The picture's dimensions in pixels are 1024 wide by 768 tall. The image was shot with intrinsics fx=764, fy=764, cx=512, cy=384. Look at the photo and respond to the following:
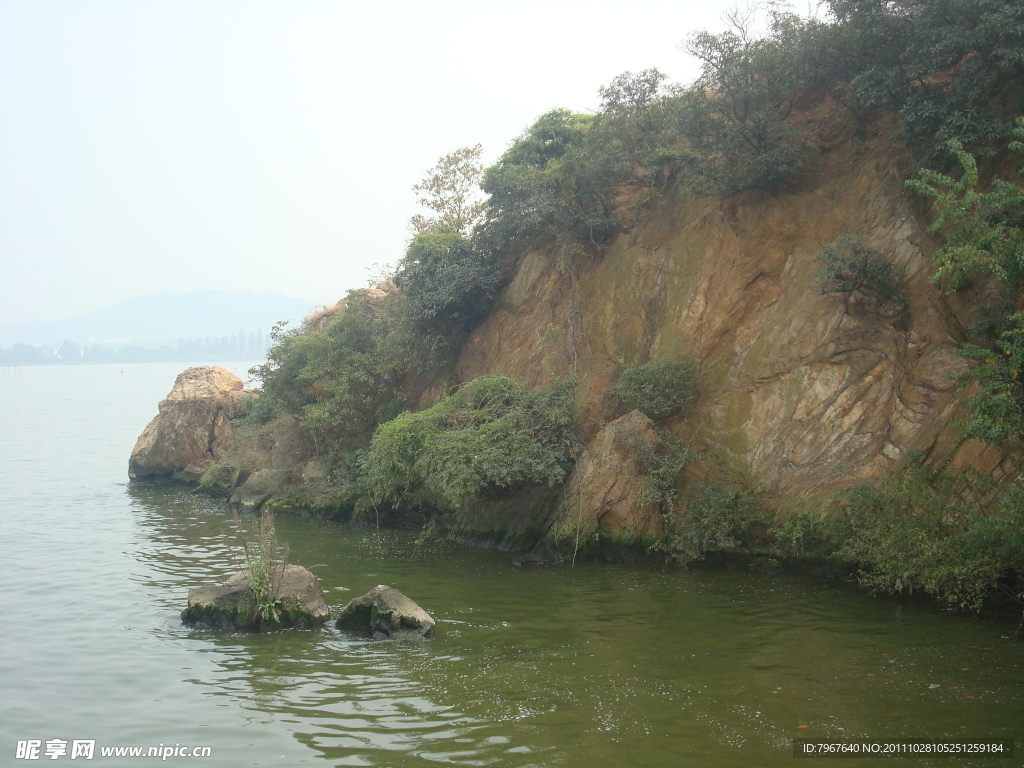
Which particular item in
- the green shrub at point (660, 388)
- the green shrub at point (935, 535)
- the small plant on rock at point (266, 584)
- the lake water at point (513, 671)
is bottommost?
the lake water at point (513, 671)

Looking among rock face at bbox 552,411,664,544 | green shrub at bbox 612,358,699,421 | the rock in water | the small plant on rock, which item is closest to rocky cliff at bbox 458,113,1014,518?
green shrub at bbox 612,358,699,421

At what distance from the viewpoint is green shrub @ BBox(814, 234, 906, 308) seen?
14.5 m

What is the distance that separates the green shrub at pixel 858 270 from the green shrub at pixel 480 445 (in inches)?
246

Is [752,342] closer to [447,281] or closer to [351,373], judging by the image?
[447,281]

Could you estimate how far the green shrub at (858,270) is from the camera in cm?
1452

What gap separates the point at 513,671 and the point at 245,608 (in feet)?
14.4

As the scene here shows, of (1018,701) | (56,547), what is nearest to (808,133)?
(1018,701)

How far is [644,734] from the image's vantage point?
24.7 ft

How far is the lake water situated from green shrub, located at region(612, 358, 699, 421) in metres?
3.56

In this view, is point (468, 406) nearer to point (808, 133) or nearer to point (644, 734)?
point (808, 133)

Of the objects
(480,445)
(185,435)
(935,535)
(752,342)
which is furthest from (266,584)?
(185,435)

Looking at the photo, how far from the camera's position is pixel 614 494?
15656mm

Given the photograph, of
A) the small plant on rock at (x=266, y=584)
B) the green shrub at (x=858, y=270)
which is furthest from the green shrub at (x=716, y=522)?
the small plant on rock at (x=266, y=584)

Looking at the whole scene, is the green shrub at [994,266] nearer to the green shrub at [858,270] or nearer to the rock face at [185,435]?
the green shrub at [858,270]
